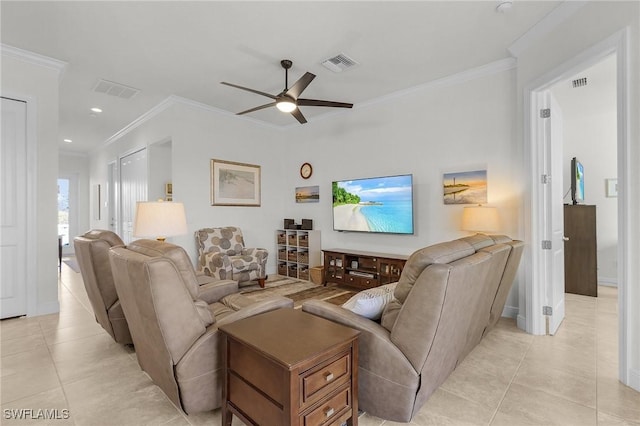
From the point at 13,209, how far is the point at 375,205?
14.0ft

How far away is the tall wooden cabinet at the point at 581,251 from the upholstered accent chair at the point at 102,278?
543cm

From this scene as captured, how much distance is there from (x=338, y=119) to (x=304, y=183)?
1.29 metres

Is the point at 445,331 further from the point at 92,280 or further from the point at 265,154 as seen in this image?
the point at 265,154

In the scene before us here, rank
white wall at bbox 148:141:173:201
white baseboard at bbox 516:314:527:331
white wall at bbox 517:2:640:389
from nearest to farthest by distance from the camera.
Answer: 1. white wall at bbox 517:2:640:389
2. white baseboard at bbox 516:314:527:331
3. white wall at bbox 148:141:173:201

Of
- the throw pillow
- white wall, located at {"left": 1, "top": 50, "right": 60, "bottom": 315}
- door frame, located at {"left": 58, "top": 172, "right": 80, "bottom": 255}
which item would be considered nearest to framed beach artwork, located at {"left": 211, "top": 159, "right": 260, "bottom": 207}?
white wall, located at {"left": 1, "top": 50, "right": 60, "bottom": 315}

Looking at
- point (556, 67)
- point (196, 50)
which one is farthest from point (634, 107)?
point (196, 50)

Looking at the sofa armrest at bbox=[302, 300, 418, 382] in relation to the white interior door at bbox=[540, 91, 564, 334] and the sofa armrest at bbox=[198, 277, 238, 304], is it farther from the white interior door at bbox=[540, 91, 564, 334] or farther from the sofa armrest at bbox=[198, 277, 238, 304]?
the white interior door at bbox=[540, 91, 564, 334]

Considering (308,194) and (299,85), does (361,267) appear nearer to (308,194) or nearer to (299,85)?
(308,194)

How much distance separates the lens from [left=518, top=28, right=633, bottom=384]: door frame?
2.01m

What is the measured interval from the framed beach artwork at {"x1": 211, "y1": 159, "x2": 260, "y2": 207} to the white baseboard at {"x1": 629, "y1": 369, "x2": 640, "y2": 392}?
4872 millimetres

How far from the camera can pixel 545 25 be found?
106 inches

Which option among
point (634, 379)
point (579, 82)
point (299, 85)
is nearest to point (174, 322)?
point (299, 85)

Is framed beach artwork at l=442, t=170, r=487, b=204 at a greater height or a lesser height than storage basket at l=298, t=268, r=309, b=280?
greater

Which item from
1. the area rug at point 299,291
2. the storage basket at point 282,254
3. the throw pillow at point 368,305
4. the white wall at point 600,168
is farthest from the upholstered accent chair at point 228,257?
the white wall at point 600,168
